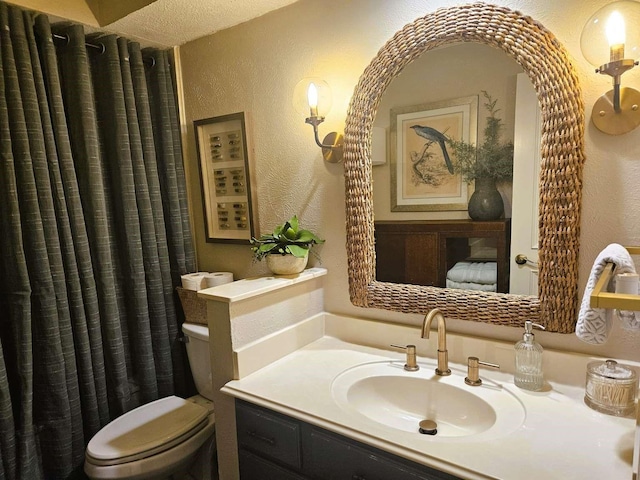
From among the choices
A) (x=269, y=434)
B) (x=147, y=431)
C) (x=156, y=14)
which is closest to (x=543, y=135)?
(x=269, y=434)

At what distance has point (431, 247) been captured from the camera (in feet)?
4.37

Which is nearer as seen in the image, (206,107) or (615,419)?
(615,419)

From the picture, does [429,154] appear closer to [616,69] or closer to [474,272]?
[474,272]

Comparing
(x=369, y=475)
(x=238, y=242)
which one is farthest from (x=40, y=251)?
(x=369, y=475)

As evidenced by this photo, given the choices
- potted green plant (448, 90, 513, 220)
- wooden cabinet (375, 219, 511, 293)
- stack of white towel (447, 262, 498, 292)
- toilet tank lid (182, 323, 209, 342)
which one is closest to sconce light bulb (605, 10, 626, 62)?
potted green plant (448, 90, 513, 220)

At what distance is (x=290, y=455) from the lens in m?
1.12

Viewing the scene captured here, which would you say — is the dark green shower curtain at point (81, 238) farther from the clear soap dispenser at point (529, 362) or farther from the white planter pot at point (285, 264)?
the clear soap dispenser at point (529, 362)

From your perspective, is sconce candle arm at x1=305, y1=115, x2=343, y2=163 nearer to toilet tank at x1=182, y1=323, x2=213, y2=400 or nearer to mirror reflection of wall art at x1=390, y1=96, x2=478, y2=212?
mirror reflection of wall art at x1=390, y1=96, x2=478, y2=212

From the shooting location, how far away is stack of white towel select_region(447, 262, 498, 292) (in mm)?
1233

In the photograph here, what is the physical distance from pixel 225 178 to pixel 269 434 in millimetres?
1138

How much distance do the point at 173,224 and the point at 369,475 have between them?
1373 millimetres

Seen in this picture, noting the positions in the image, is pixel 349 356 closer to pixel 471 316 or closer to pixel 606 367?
pixel 471 316

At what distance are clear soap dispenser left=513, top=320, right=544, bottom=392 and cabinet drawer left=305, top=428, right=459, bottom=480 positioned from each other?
43 centimetres

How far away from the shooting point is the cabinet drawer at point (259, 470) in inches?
45.0
